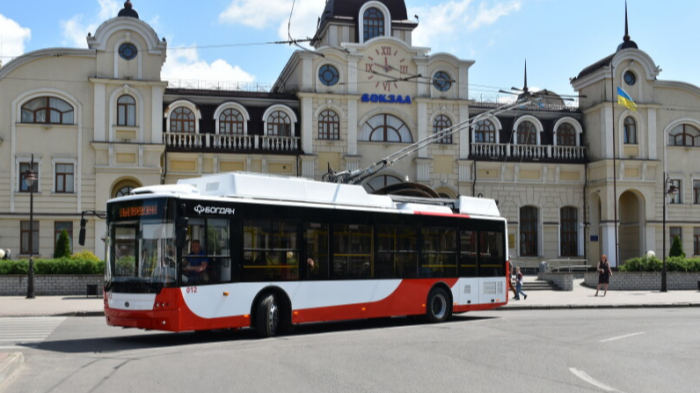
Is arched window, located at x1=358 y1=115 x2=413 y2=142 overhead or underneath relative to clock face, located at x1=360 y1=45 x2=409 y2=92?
underneath

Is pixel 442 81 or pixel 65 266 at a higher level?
pixel 442 81

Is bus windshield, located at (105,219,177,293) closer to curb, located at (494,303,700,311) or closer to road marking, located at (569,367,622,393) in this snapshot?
road marking, located at (569,367,622,393)

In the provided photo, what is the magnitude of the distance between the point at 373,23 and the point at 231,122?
1037 cm

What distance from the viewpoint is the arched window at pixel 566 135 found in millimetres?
46344

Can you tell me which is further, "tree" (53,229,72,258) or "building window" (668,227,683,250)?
"building window" (668,227,683,250)

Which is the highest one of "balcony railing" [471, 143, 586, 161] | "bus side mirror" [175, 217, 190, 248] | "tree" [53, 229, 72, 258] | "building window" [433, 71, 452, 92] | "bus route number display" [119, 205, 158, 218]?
"building window" [433, 71, 452, 92]

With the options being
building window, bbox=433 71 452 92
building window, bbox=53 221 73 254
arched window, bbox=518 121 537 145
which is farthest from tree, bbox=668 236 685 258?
building window, bbox=53 221 73 254

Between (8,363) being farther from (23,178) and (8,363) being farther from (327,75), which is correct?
(327,75)

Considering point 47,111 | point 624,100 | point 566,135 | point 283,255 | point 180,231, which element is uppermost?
point 624,100

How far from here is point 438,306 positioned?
2056cm

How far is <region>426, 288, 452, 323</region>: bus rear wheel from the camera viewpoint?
20125 mm

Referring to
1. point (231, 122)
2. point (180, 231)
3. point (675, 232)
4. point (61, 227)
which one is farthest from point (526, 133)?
point (180, 231)

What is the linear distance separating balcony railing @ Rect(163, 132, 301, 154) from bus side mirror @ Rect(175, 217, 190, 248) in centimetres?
2559

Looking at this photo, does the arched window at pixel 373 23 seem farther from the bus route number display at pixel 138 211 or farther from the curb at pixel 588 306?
the bus route number display at pixel 138 211
